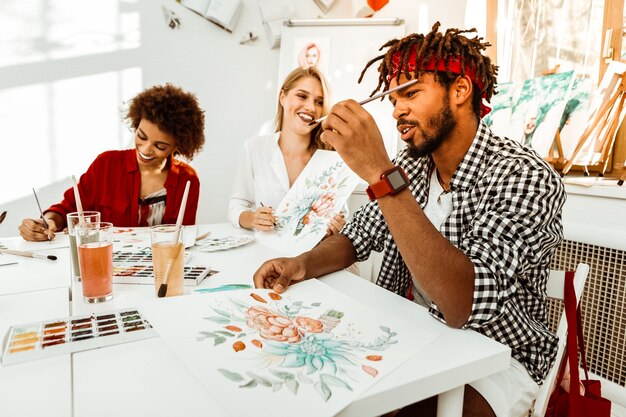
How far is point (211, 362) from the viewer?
56 centimetres

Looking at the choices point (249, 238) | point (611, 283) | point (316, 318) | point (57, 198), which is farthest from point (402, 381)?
point (57, 198)

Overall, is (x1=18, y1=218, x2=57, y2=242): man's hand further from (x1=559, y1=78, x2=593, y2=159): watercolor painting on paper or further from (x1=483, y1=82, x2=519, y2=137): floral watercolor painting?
(x1=559, y1=78, x2=593, y2=159): watercolor painting on paper

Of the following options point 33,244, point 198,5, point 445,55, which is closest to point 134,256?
point 33,244

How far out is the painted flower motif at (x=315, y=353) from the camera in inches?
22.7

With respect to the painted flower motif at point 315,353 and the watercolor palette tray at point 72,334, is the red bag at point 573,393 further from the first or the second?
the watercolor palette tray at point 72,334

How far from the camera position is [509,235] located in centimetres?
83

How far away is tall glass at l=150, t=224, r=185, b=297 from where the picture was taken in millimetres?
849

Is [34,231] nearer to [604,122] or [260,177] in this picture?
[260,177]

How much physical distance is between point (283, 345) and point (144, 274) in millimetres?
499

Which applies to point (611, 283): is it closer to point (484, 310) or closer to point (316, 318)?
point (484, 310)

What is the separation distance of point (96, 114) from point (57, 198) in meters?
0.56

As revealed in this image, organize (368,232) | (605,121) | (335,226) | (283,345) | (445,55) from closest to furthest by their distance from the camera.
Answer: (283,345), (445,55), (368,232), (335,226), (605,121)

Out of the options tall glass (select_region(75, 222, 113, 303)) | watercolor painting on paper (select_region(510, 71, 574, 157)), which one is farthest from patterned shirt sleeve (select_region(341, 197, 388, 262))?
watercolor painting on paper (select_region(510, 71, 574, 157))

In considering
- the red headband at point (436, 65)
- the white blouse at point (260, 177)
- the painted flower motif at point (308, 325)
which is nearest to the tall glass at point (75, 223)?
the painted flower motif at point (308, 325)
